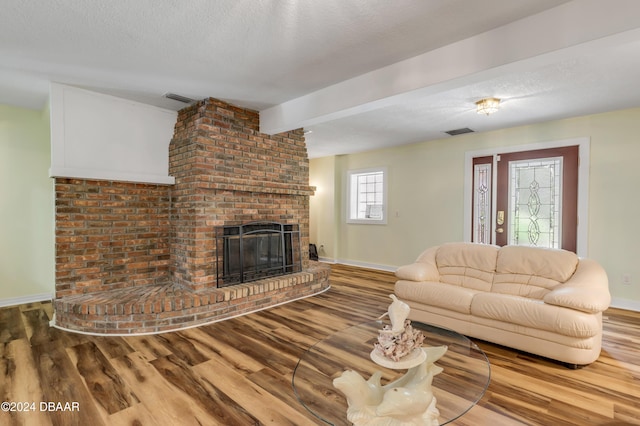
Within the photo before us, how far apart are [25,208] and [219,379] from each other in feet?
11.9

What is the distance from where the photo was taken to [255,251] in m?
4.17

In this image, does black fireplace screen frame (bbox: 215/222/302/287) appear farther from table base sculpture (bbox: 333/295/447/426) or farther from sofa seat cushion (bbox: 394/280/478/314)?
table base sculpture (bbox: 333/295/447/426)

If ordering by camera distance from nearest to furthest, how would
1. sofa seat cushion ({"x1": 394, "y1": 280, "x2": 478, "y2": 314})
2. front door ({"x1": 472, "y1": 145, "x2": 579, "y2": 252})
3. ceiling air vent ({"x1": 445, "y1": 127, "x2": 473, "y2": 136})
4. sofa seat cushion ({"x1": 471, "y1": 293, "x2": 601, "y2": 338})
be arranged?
sofa seat cushion ({"x1": 471, "y1": 293, "x2": 601, "y2": 338}), sofa seat cushion ({"x1": 394, "y1": 280, "x2": 478, "y2": 314}), front door ({"x1": 472, "y1": 145, "x2": 579, "y2": 252}), ceiling air vent ({"x1": 445, "y1": 127, "x2": 473, "y2": 136})

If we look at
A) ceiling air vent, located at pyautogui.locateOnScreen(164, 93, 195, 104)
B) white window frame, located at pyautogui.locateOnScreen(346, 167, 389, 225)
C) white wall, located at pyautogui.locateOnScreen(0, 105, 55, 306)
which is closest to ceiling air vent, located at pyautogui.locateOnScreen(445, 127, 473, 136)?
white window frame, located at pyautogui.locateOnScreen(346, 167, 389, 225)

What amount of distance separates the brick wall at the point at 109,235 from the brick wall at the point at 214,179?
0.69 ft

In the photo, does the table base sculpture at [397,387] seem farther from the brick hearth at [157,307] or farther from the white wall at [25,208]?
the white wall at [25,208]

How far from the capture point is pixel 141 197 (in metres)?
3.88

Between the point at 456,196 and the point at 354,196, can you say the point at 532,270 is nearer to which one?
the point at 456,196

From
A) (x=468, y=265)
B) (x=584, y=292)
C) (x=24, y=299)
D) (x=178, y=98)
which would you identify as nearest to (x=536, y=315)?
(x=584, y=292)

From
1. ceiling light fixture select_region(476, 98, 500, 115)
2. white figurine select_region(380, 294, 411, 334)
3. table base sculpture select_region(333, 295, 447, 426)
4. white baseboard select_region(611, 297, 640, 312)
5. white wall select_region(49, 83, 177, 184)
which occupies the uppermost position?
ceiling light fixture select_region(476, 98, 500, 115)

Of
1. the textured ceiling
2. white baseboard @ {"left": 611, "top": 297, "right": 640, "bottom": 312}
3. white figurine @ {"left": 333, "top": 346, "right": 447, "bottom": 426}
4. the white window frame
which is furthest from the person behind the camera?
the white window frame

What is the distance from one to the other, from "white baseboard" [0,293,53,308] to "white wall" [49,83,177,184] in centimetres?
191

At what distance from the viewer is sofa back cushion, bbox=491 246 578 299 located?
305 centimetres

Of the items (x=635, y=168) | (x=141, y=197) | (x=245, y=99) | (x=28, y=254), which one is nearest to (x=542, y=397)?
(x=635, y=168)
